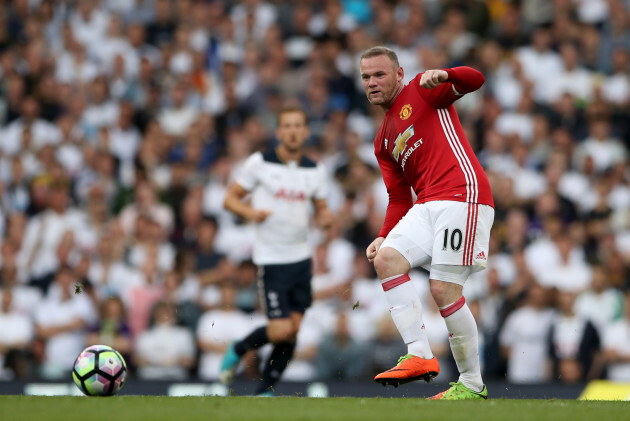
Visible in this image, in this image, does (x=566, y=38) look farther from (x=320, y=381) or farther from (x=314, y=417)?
(x=314, y=417)

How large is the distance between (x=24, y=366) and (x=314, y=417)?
761cm

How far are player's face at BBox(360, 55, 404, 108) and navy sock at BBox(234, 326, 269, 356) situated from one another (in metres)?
3.10

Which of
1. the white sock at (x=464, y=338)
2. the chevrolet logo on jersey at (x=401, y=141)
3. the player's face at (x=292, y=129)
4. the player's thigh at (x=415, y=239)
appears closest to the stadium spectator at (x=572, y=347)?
the player's face at (x=292, y=129)

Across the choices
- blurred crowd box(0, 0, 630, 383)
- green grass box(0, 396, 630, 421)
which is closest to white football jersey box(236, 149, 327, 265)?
blurred crowd box(0, 0, 630, 383)

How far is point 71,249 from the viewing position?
1357cm

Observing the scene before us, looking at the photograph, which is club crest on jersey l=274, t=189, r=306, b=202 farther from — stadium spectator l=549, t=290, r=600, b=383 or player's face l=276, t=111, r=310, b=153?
stadium spectator l=549, t=290, r=600, b=383

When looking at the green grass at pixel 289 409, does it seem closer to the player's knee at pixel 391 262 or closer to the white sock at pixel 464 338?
the white sock at pixel 464 338

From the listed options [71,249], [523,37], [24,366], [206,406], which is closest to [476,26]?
[523,37]

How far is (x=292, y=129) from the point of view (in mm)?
9664

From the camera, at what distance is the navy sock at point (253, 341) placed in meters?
9.43

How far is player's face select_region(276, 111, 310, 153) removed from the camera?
379 inches

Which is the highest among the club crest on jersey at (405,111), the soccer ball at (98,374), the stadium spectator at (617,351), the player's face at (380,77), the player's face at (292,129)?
the player's face at (292,129)

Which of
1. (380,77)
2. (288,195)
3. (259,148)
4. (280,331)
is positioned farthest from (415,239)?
(259,148)

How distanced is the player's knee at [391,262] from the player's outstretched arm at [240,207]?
243 centimetres
